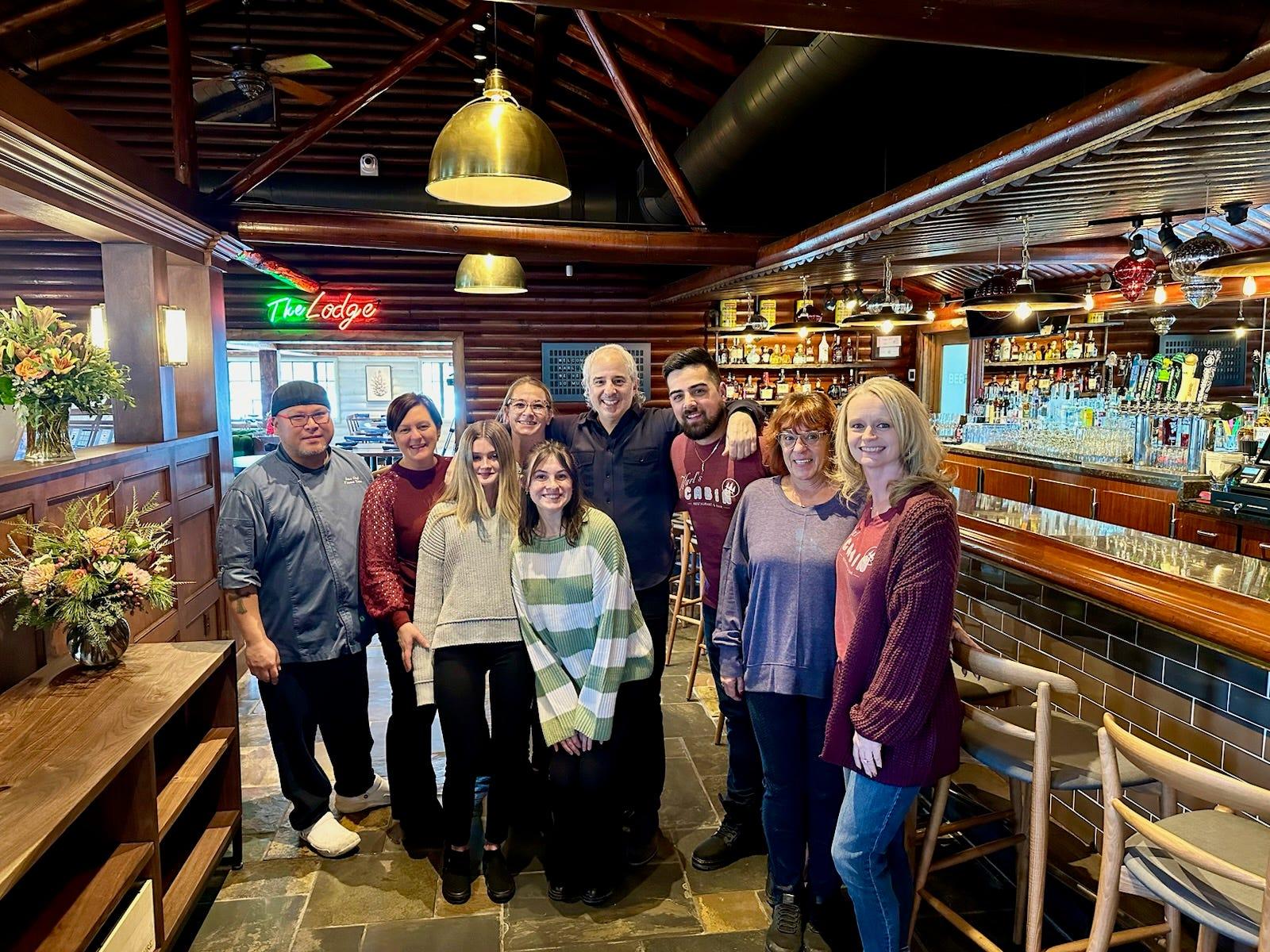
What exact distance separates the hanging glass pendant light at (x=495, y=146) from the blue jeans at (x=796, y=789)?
1.90 m

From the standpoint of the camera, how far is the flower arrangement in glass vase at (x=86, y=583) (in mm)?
2270

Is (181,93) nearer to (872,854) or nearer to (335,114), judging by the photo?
(335,114)

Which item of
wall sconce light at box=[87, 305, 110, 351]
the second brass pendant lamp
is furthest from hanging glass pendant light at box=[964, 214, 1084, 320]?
wall sconce light at box=[87, 305, 110, 351]

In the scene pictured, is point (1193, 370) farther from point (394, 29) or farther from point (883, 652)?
point (394, 29)

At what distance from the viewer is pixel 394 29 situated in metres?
5.91

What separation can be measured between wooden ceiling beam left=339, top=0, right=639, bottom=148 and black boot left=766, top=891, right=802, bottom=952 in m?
4.63

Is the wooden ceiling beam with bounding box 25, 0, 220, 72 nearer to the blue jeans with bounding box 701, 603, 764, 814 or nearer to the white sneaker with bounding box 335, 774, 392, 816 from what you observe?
the white sneaker with bounding box 335, 774, 392, 816

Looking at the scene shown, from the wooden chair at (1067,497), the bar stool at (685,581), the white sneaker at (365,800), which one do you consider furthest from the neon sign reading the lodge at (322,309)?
the wooden chair at (1067,497)

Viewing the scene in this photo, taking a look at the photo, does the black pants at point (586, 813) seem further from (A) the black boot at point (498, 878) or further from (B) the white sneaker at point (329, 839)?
(B) the white sneaker at point (329, 839)

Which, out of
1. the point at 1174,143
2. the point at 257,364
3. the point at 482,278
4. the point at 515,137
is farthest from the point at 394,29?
the point at 257,364

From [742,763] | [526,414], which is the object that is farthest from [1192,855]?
[526,414]

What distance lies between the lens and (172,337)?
13.8 ft

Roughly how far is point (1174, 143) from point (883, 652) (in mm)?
2359

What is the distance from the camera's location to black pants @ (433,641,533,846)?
262 cm
